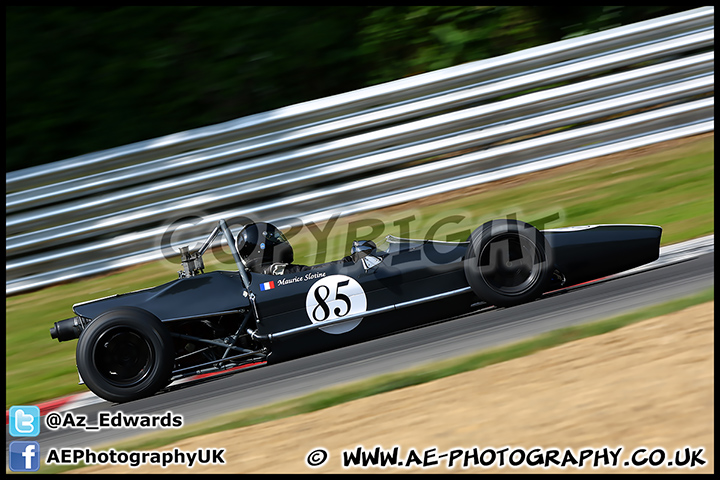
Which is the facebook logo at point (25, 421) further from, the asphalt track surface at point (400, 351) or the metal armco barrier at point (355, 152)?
the metal armco barrier at point (355, 152)

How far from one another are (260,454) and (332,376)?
1.02 metres

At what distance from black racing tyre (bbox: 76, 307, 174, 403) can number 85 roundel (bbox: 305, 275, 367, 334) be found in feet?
3.20

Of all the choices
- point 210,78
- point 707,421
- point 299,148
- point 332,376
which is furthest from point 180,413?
point 210,78

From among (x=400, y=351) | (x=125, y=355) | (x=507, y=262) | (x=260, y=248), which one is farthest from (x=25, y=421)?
(x=507, y=262)

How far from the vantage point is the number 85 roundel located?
197 inches

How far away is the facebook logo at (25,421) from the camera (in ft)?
15.9

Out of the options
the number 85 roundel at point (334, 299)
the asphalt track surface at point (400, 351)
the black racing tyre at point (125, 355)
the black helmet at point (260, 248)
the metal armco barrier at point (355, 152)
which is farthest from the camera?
the metal armco barrier at point (355, 152)

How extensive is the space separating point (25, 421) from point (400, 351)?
8.44 feet

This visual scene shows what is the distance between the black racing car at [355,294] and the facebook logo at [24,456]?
2.13 ft

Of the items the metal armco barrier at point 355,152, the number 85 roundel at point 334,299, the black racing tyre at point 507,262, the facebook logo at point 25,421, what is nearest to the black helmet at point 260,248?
the number 85 roundel at point 334,299

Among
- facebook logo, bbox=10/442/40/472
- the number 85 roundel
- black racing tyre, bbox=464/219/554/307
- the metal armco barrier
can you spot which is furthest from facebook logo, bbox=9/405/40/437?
black racing tyre, bbox=464/219/554/307

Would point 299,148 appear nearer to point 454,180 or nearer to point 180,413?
point 454,180

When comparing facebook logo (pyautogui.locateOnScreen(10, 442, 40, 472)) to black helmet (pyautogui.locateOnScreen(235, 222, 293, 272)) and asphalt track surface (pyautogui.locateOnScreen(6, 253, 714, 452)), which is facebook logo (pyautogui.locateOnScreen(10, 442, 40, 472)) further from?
black helmet (pyautogui.locateOnScreen(235, 222, 293, 272))

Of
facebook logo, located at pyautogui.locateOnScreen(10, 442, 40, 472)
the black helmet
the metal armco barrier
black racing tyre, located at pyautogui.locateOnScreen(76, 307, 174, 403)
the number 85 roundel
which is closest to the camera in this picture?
facebook logo, located at pyautogui.locateOnScreen(10, 442, 40, 472)
